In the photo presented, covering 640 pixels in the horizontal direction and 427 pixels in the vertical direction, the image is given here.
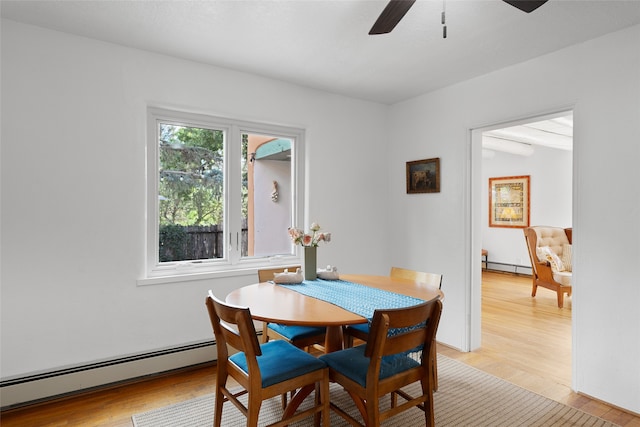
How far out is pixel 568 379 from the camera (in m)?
2.88

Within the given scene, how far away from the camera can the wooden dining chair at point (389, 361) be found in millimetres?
1687

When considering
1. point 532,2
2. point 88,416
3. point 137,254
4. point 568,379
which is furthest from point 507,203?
point 88,416

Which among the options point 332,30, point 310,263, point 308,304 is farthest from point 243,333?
point 332,30

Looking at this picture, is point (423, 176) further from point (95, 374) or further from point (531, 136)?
point (95, 374)

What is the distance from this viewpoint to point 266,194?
12.0 feet

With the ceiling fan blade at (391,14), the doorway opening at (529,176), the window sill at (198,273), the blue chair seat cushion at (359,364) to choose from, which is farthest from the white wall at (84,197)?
the doorway opening at (529,176)

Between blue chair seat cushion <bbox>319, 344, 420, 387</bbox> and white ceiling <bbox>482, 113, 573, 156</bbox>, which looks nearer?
blue chair seat cushion <bbox>319, 344, 420, 387</bbox>

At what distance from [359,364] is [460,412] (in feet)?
3.35

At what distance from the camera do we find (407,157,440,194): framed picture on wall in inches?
147

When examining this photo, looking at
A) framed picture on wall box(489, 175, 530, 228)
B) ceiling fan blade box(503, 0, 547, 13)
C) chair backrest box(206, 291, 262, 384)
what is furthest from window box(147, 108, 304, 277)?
framed picture on wall box(489, 175, 530, 228)

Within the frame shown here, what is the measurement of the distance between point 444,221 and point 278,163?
176 cm

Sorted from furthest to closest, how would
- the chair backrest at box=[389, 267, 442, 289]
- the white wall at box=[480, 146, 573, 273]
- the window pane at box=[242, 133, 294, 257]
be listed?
1. the white wall at box=[480, 146, 573, 273]
2. the window pane at box=[242, 133, 294, 257]
3. the chair backrest at box=[389, 267, 442, 289]

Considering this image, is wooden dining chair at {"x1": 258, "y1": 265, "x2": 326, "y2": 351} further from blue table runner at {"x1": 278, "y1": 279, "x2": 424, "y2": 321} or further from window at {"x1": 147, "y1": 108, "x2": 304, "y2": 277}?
window at {"x1": 147, "y1": 108, "x2": 304, "y2": 277}

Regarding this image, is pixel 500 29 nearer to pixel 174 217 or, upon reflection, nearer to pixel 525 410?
pixel 525 410
